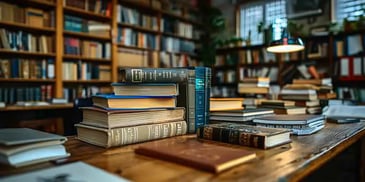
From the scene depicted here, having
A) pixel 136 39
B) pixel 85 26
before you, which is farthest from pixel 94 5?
pixel 136 39

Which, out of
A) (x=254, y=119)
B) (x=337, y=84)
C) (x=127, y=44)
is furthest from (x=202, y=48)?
(x=254, y=119)

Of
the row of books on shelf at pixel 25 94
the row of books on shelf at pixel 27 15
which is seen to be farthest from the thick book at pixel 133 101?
the row of books on shelf at pixel 27 15

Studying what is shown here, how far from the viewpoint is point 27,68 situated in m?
2.88

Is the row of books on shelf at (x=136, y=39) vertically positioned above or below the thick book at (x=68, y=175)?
above

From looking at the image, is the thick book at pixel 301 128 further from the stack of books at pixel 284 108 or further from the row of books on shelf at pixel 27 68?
the row of books on shelf at pixel 27 68

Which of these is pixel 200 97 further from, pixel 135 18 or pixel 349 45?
pixel 349 45

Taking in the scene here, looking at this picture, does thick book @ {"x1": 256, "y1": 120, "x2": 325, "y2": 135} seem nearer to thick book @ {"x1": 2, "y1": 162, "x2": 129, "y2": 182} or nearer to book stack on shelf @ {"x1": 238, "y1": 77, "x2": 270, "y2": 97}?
thick book @ {"x1": 2, "y1": 162, "x2": 129, "y2": 182}

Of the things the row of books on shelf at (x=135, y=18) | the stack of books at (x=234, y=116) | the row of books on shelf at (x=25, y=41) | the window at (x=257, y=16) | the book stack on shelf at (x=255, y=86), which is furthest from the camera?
the window at (x=257, y=16)

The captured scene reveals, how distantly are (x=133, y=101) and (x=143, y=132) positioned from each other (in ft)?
0.30

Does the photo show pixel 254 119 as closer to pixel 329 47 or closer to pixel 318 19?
pixel 329 47

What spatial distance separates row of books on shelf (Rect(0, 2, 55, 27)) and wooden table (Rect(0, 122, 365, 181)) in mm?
2593

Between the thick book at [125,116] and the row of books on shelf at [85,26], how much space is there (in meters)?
2.65

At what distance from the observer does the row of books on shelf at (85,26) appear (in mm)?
3118

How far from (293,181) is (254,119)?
1.80 feet
